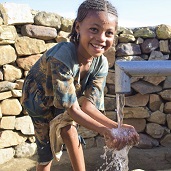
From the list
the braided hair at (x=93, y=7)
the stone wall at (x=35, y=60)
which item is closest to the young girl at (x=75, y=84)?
the braided hair at (x=93, y=7)

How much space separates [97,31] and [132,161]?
274 centimetres

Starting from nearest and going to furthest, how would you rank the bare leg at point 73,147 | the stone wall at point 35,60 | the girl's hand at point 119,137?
the girl's hand at point 119,137
the bare leg at point 73,147
the stone wall at point 35,60

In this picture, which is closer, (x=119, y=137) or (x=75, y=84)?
(x=119, y=137)

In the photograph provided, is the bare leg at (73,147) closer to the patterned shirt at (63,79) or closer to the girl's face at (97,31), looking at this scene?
the patterned shirt at (63,79)

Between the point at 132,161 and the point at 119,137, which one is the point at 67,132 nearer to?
the point at 119,137

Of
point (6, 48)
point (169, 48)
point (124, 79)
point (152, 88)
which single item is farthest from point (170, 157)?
point (124, 79)

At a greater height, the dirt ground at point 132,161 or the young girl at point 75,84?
the young girl at point 75,84

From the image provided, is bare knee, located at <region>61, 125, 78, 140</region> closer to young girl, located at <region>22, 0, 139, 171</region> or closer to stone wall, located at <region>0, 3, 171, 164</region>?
young girl, located at <region>22, 0, 139, 171</region>

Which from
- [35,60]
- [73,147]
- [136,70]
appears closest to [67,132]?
[73,147]

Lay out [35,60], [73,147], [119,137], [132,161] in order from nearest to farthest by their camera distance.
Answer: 1. [119,137]
2. [73,147]
3. [35,60]
4. [132,161]

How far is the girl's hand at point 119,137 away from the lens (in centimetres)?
142

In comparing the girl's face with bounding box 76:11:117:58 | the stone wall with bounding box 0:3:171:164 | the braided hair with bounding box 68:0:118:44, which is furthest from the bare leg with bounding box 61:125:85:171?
the stone wall with bounding box 0:3:171:164

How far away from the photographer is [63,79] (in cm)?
149

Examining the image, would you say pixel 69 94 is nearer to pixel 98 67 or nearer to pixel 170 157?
pixel 98 67
